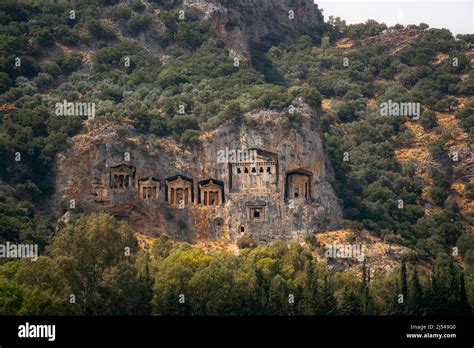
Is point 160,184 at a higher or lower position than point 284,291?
higher

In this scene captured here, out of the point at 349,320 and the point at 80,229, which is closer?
the point at 349,320

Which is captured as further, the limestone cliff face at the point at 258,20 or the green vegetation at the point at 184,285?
the limestone cliff face at the point at 258,20

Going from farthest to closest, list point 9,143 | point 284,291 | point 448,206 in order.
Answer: point 448,206, point 9,143, point 284,291

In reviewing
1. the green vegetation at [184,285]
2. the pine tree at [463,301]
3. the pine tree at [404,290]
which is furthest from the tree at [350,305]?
the pine tree at [463,301]

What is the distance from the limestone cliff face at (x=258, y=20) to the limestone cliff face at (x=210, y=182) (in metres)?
24.2

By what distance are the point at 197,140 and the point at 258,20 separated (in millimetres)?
38888

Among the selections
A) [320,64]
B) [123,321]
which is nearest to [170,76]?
[320,64]

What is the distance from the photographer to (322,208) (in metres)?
117

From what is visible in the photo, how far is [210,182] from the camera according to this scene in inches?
4631

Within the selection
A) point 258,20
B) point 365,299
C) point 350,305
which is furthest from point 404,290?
point 258,20

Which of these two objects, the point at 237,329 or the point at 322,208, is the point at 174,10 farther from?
the point at 237,329

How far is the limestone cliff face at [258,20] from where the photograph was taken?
14412cm

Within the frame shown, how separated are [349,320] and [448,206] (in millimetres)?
56481

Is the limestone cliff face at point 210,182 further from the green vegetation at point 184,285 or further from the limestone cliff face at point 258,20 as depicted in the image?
the limestone cliff face at point 258,20
